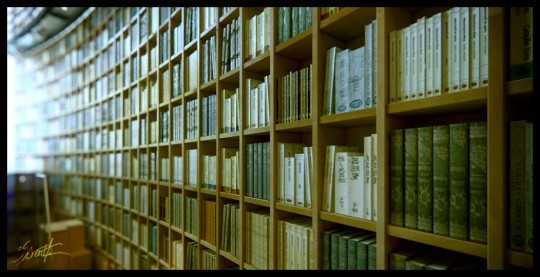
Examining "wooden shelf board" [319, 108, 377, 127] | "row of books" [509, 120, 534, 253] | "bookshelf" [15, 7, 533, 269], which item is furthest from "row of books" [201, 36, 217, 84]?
"row of books" [509, 120, 534, 253]

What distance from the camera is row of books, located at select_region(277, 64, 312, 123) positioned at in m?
1.18

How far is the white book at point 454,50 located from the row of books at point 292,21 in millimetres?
514

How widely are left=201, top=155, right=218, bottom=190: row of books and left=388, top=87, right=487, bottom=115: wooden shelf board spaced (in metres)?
1.05

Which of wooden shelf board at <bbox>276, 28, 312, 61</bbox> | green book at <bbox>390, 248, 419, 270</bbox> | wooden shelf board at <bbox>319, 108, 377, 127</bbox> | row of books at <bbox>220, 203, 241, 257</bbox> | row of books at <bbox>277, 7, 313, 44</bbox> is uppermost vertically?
row of books at <bbox>277, 7, 313, 44</bbox>

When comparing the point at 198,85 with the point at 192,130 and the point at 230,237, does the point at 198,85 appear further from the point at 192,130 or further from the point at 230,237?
the point at 230,237

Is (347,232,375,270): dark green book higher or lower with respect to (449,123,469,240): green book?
lower

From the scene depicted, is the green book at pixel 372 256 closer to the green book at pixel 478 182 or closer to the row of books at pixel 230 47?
the green book at pixel 478 182

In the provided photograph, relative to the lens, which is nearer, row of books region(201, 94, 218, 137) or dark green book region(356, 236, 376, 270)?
dark green book region(356, 236, 376, 270)

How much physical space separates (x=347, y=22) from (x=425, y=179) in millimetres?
610

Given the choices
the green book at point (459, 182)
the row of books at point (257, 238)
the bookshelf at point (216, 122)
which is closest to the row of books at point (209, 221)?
the bookshelf at point (216, 122)

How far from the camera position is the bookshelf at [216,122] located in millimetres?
774

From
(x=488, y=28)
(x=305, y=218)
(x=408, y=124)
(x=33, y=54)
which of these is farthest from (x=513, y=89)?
(x=33, y=54)

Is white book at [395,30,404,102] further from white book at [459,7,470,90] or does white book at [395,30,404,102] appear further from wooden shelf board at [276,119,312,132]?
wooden shelf board at [276,119,312,132]

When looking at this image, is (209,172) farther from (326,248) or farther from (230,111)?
(326,248)
